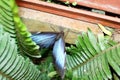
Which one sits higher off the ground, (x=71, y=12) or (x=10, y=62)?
(x=71, y=12)

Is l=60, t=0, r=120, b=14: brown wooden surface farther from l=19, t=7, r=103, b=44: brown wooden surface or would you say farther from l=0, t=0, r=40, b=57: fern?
l=0, t=0, r=40, b=57: fern

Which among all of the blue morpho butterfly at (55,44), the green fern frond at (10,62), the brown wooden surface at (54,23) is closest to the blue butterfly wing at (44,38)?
the blue morpho butterfly at (55,44)

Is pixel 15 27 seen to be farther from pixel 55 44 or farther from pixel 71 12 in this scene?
pixel 71 12

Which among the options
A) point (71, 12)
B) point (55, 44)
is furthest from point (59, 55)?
point (71, 12)

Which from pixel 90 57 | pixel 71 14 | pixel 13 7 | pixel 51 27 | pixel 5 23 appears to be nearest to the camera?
pixel 13 7

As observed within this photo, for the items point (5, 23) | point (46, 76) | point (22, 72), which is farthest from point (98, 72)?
point (5, 23)

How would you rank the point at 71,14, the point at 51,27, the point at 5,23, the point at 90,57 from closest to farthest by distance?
the point at 5,23
the point at 90,57
the point at 71,14
the point at 51,27

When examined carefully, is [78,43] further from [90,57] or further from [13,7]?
[13,7]
